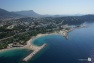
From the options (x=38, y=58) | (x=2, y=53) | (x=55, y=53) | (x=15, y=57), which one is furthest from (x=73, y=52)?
(x=2, y=53)

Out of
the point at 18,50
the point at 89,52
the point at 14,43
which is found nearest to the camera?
the point at 89,52

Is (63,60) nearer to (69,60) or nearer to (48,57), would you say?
(69,60)

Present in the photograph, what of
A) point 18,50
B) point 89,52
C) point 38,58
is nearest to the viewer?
point 38,58

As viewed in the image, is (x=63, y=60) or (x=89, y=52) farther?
(x=89, y=52)

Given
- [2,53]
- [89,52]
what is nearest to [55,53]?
[89,52]

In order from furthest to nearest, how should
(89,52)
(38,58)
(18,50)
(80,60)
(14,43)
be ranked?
(14,43)
(18,50)
(89,52)
(38,58)
(80,60)

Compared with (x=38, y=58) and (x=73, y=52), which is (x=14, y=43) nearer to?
(x=38, y=58)

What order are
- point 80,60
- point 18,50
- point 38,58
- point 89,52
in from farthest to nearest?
point 18,50
point 89,52
point 38,58
point 80,60

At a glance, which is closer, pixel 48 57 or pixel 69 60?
pixel 69 60

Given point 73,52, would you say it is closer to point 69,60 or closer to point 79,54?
point 79,54
